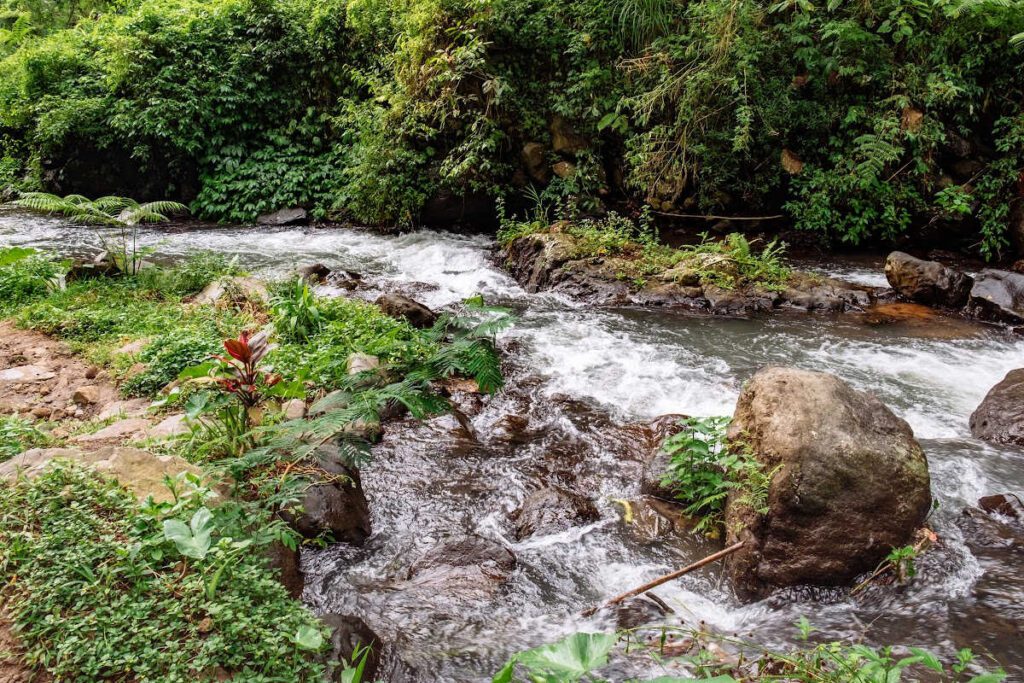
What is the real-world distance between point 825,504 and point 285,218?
1290cm

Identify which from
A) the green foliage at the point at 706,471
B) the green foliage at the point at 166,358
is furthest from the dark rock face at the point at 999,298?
the green foliage at the point at 166,358

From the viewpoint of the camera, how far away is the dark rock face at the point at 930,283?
8.65 metres

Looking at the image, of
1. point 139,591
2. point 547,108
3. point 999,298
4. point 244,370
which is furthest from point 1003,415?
point 547,108

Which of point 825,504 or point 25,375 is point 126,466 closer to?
point 25,375

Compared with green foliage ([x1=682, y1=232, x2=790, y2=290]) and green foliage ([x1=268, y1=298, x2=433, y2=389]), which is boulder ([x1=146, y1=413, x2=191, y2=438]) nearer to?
green foliage ([x1=268, y1=298, x2=433, y2=389])

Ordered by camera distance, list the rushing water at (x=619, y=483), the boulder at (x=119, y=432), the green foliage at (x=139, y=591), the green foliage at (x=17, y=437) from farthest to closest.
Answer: the boulder at (x=119, y=432) → the green foliage at (x=17, y=437) → the rushing water at (x=619, y=483) → the green foliage at (x=139, y=591)

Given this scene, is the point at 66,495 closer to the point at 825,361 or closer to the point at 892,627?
the point at 892,627

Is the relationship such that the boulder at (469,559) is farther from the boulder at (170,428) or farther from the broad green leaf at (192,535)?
the boulder at (170,428)

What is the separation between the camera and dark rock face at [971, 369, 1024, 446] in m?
5.19

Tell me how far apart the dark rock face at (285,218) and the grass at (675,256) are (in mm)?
5550

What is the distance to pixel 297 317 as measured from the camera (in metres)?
6.32

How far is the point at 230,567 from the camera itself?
9.04 feet

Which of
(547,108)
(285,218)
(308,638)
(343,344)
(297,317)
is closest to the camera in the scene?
(308,638)

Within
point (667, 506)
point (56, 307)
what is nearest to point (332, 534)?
point (667, 506)
